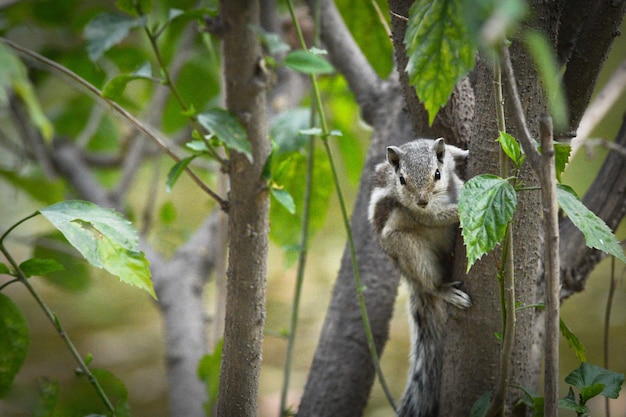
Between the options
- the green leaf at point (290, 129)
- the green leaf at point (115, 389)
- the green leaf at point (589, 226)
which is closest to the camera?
the green leaf at point (589, 226)

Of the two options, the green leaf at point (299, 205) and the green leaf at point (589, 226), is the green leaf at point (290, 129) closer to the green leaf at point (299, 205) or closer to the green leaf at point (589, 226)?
the green leaf at point (299, 205)

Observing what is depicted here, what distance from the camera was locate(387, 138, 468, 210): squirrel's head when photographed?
4.14 feet

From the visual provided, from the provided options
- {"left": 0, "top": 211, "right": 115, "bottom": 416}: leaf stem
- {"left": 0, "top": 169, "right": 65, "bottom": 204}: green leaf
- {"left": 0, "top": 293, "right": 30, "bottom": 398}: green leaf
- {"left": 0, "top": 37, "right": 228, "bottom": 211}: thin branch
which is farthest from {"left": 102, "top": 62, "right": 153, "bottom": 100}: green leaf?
{"left": 0, "top": 169, "right": 65, "bottom": 204}: green leaf

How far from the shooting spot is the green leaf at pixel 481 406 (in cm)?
108

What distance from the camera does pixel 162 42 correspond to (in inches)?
92.6

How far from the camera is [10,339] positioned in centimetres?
115

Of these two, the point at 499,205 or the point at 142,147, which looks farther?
the point at 142,147

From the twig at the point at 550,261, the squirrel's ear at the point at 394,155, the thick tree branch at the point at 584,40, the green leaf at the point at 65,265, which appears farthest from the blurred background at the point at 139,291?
the twig at the point at 550,261

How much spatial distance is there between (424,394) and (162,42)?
153 centimetres

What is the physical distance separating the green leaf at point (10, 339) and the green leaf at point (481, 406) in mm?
748

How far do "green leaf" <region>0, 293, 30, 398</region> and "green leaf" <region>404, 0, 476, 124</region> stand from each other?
796 mm

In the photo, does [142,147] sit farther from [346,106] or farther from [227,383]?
[227,383]

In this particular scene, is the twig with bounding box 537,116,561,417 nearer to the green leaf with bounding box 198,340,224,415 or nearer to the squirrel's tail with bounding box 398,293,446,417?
the squirrel's tail with bounding box 398,293,446,417

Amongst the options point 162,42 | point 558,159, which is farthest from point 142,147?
point 558,159
